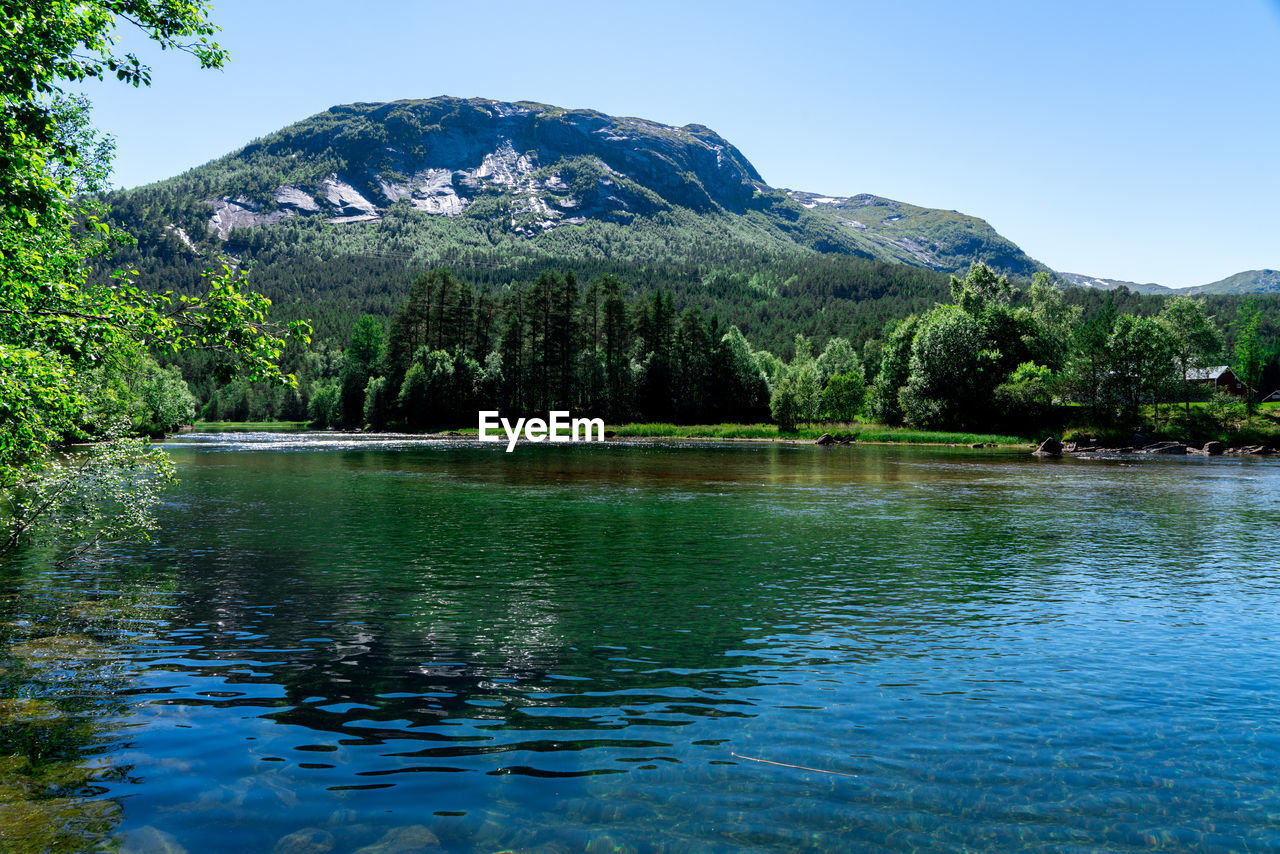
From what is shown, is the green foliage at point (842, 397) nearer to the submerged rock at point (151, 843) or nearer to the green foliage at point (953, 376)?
the green foliage at point (953, 376)

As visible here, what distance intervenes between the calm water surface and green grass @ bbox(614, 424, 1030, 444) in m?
79.8

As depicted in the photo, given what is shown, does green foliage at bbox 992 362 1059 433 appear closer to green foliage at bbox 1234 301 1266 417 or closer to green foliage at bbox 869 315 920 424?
green foliage at bbox 869 315 920 424

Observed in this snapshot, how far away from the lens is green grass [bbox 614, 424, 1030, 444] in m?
111

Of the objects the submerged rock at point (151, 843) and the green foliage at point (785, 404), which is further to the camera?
the green foliage at point (785, 404)

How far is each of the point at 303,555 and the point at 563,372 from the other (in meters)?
123

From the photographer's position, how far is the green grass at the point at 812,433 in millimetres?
111312

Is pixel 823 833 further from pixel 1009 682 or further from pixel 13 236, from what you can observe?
pixel 13 236

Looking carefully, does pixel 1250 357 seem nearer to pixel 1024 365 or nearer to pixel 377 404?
pixel 1024 365

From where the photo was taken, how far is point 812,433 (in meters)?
128

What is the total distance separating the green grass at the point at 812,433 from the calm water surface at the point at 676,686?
79.8 metres

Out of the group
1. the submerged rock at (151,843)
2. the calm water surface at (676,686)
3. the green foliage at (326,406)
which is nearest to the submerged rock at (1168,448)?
the calm water surface at (676,686)

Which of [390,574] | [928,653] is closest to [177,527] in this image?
[390,574]

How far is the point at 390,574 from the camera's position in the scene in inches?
939

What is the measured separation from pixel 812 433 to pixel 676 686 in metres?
118
